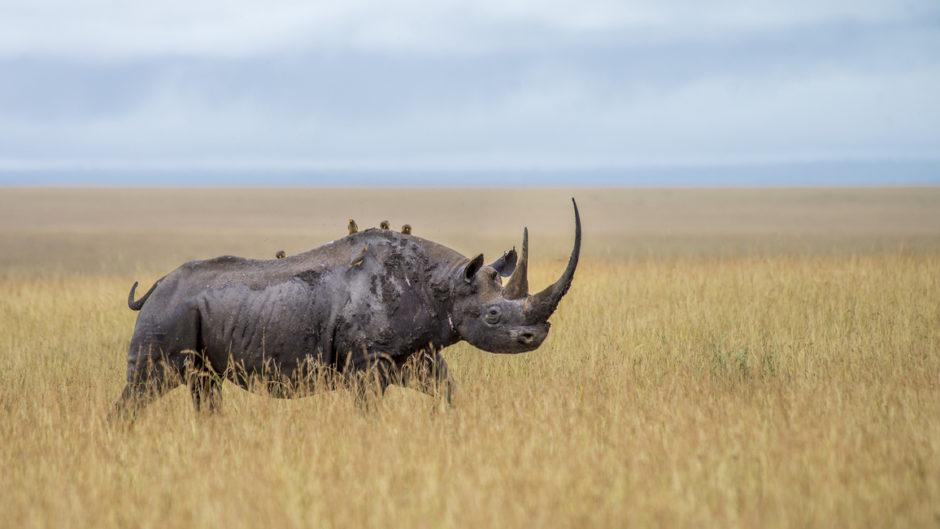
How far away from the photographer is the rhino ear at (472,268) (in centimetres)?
702

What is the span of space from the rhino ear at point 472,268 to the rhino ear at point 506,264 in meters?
0.48

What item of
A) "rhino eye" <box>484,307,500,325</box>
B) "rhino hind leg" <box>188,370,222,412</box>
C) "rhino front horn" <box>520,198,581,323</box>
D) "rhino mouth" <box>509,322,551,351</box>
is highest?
"rhino front horn" <box>520,198,581,323</box>

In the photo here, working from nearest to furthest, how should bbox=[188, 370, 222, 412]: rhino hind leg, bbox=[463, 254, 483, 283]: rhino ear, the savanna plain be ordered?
the savanna plain → bbox=[463, 254, 483, 283]: rhino ear → bbox=[188, 370, 222, 412]: rhino hind leg

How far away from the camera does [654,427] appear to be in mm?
6129

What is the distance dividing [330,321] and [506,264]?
1581 millimetres

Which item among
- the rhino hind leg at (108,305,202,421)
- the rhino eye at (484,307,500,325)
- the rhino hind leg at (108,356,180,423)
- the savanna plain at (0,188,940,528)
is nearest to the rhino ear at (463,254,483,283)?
the rhino eye at (484,307,500,325)

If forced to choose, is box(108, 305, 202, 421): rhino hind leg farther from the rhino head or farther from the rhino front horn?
the rhino front horn

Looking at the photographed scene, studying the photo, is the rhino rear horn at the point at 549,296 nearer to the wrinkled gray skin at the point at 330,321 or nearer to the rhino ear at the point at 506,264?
the wrinkled gray skin at the point at 330,321

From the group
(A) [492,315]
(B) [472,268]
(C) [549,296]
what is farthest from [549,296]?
(B) [472,268]

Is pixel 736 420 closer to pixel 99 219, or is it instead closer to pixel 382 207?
pixel 99 219

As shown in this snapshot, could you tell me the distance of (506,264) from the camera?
7723 millimetres

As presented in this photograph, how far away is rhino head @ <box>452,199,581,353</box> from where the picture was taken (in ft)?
22.6

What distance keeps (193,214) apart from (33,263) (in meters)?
37.3

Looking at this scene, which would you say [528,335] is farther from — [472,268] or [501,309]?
[472,268]
